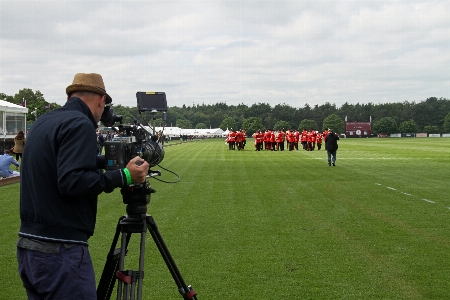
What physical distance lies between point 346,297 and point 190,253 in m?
2.82

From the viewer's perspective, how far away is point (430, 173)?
2378cm

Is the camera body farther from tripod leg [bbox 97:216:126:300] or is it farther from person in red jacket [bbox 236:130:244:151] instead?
person in red jacket [bbox 236:130:244:151]

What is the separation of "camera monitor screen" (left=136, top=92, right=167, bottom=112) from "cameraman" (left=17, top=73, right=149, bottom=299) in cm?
251

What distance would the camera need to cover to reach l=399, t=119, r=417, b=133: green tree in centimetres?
16825

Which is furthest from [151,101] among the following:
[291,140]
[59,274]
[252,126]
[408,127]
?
[408,127]

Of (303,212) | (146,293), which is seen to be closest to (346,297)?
(146,293)

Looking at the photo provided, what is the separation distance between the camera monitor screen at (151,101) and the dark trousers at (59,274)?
2793 millimetres

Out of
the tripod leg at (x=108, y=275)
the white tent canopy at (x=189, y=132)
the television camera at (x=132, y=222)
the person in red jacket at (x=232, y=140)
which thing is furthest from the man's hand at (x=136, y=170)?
the white tent canopy at (x=189, y=132)

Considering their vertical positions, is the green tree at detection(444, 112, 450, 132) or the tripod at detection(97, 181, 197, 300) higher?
the green tree at detection(444, 112, 450, 132)

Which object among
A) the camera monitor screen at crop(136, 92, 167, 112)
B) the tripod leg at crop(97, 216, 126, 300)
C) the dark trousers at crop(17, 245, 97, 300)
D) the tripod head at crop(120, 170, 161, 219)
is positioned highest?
the camera monitor screen at crop(136, 92, 167, 112)

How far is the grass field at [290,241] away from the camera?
697 centimetres

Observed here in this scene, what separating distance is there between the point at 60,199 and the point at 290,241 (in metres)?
6.32

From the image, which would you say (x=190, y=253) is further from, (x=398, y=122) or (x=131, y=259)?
(x=398, y=122)

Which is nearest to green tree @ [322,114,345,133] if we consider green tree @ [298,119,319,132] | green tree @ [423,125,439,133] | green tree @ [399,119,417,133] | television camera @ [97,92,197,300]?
green tree @ [298,119,319,132]
